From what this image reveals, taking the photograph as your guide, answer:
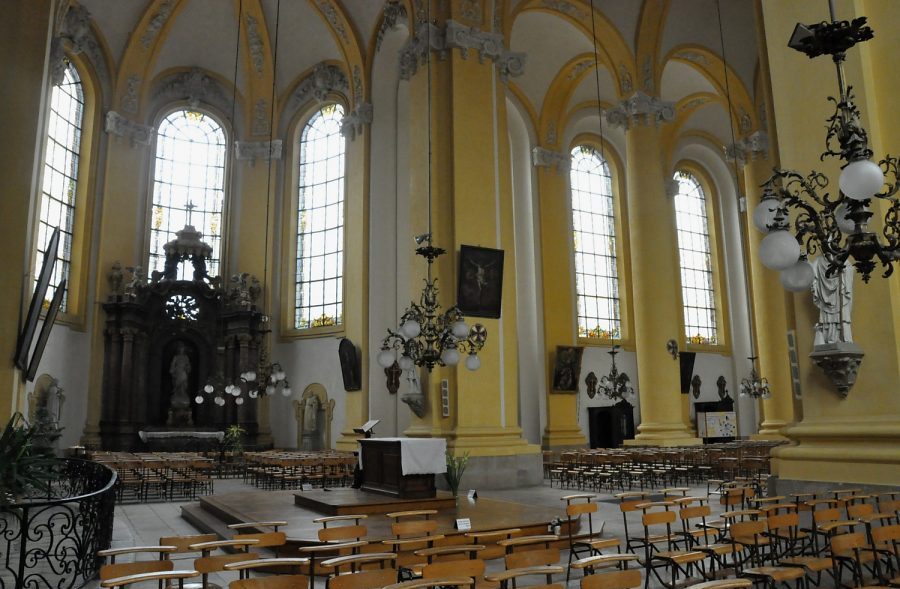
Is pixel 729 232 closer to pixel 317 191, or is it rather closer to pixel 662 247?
pixel 662 247

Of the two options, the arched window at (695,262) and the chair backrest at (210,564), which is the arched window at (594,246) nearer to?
the arched window at (695,262)

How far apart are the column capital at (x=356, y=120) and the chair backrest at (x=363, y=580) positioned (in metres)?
15.8

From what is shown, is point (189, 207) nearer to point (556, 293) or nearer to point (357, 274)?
point (357, 274)

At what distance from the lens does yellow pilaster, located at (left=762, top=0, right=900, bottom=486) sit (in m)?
6.08

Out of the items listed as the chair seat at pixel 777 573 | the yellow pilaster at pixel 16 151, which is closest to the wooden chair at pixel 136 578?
the chair seat at pixel 777 573

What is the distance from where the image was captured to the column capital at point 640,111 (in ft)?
57.2

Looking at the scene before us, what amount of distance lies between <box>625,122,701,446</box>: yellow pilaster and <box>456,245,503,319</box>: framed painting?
5.27 m

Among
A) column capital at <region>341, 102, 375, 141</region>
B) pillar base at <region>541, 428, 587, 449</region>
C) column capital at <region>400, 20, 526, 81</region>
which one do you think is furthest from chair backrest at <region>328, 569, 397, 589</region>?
column capital at <region>341, 102, 375, 141</region>

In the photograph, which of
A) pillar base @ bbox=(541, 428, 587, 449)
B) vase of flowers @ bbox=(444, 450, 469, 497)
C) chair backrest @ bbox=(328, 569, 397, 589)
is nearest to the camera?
chair backrest @ bbox=(328, 569, 397, 589)

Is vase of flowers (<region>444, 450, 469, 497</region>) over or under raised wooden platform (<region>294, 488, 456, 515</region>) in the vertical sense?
over

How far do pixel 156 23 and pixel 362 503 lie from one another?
54.2 feet

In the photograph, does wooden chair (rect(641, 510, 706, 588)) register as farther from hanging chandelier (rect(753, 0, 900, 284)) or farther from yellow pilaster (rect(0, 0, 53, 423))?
yellow pilaster (rect(0, 0, 53, 423))

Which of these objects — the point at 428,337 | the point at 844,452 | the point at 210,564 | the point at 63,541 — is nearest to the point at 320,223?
the point at 428,337

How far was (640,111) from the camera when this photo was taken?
17.4m
